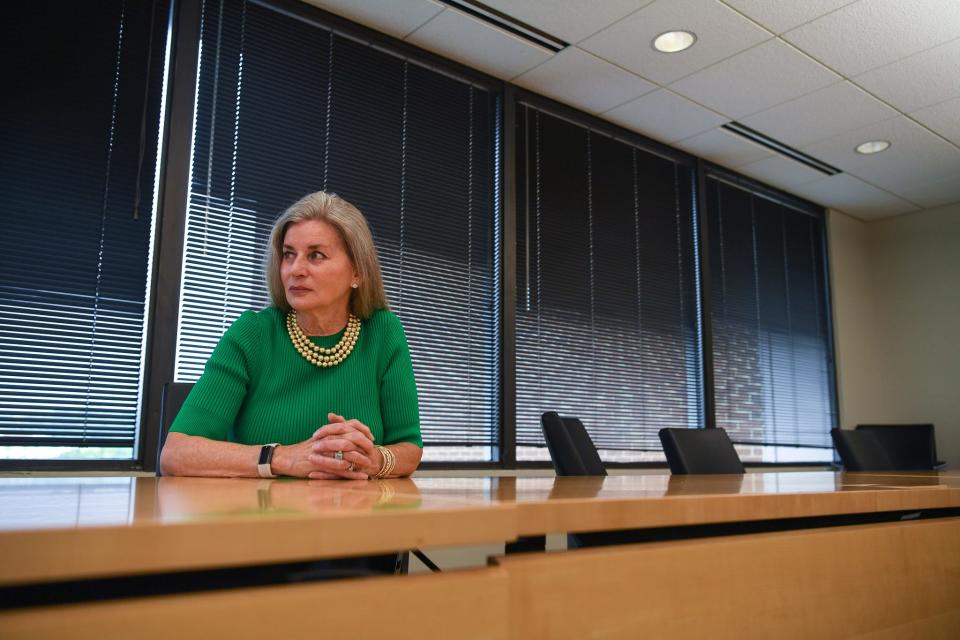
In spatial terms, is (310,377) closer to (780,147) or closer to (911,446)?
(780,147)

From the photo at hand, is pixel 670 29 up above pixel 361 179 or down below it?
above

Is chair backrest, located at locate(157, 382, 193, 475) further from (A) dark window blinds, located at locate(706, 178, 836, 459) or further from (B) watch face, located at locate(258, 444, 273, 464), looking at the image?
(A) dark window blinds, located at locate(706, 178, 836, 459)

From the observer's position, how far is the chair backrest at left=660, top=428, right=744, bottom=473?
279 centimetres

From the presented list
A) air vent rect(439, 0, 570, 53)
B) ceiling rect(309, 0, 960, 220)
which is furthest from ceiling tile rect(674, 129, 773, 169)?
air vent rect(439, 0, 570, 53)

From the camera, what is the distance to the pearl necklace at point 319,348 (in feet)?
5.54

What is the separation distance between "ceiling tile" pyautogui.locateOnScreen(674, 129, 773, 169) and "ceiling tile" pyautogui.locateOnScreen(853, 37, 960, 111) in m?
0.89

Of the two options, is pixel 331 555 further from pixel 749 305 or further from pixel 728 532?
pixel 749 305

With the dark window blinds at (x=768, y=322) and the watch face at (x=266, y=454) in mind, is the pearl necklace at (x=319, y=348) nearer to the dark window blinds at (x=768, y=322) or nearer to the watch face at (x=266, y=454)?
the watch face at (x=266, y=454)

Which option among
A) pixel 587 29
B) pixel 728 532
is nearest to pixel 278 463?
pixel 728 532

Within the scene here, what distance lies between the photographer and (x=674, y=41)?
12.0 feet

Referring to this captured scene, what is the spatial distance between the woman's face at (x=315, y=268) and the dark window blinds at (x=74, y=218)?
3.86ft

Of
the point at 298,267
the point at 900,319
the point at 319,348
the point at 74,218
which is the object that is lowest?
the point at 319,348

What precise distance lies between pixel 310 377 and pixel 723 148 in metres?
4.12

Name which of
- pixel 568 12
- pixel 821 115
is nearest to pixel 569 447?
pixel 568 12
